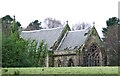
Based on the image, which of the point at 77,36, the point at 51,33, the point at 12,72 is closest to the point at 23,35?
the point at 51,33

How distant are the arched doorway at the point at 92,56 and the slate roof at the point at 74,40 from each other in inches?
63.0

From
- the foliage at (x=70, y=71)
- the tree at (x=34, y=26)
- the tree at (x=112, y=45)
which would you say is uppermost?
the tree at (x=34, y=26)

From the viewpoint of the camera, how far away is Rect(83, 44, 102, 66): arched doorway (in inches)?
2055

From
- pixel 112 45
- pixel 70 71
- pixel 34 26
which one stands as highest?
pixel 34 26

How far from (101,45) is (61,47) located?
5846mm

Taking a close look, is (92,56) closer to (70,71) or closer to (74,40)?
(74,40)

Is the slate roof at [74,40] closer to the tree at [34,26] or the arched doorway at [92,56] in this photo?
the arched doorway at [92,56]

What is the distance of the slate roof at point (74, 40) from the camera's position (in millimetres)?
51694

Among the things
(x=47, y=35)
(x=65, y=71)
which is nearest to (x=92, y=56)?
(x=47, y=35)

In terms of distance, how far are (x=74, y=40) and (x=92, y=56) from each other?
11.4 ft

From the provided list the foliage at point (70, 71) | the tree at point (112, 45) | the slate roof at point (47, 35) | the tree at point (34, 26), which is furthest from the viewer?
the tree at point (34, 26)


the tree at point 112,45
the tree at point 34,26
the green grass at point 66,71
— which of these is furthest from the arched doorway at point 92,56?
the tree at point 34,26

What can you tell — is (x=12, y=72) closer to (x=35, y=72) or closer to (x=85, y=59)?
(x=35, y=72)

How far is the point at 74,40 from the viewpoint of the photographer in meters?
52.5
